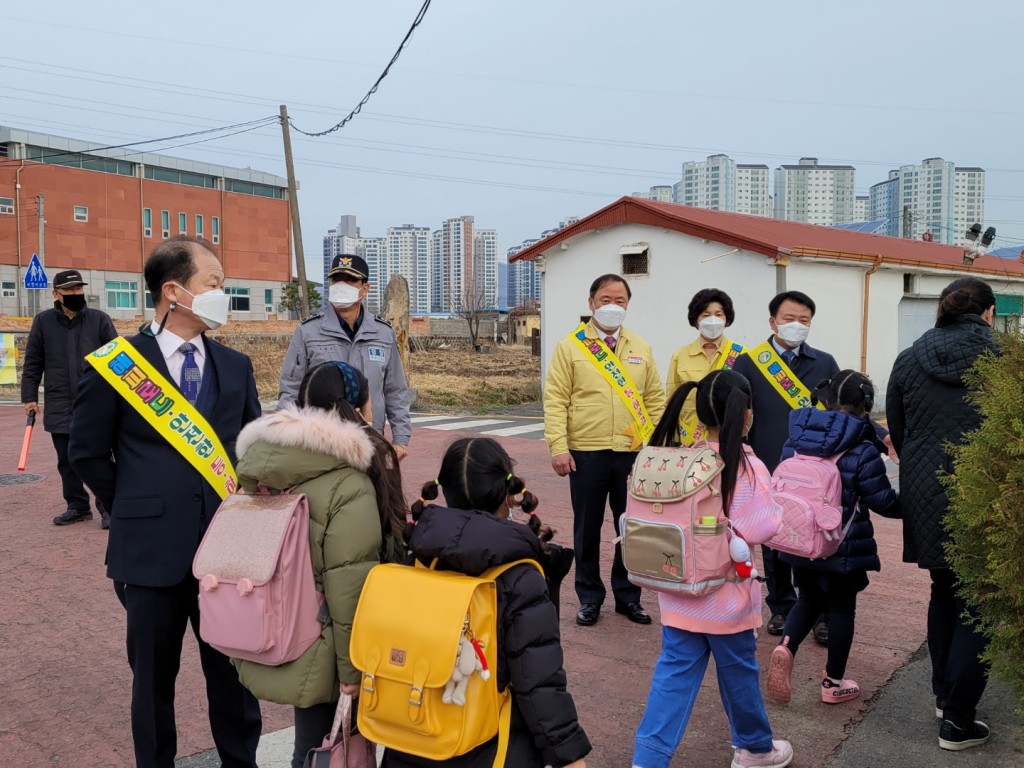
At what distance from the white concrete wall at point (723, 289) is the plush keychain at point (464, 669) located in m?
14.1

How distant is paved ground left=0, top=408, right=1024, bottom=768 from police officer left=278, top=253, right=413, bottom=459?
1622 mm

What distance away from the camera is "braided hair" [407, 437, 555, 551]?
2504 millimetres

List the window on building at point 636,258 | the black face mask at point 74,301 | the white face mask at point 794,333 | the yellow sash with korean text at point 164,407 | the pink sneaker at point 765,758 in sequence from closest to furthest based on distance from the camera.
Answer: the yellow sash with korean text at point 164,407 < the pink sneaker at point 765,758 < the white face mask at point 794,333 < the black face mask at point 74,301 < the window on building at point 636,258

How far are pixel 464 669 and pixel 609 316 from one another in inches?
133

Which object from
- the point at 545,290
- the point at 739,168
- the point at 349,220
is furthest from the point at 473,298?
the point at 349,220

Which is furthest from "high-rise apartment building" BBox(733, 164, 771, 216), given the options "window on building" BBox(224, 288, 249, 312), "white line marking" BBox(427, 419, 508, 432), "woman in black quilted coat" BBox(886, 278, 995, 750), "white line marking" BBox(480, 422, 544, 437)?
"woman in black quilted coat" BBox(886, 278, 995, 750)

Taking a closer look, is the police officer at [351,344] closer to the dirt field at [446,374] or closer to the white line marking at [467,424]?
the white line marking at [467,424]

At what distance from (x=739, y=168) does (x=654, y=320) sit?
46.9 m

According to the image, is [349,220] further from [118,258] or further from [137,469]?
[137,469]

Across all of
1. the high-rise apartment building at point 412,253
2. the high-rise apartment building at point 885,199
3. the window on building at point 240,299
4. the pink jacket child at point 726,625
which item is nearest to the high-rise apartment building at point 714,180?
the high-rise apartment building at point 885,199

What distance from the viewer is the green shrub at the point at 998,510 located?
2.55m

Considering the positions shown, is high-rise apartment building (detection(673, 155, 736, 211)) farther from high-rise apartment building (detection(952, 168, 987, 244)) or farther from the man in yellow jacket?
the man in yellow jacket

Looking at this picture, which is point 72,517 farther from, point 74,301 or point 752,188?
point 752,188

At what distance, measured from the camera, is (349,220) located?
148500mm
